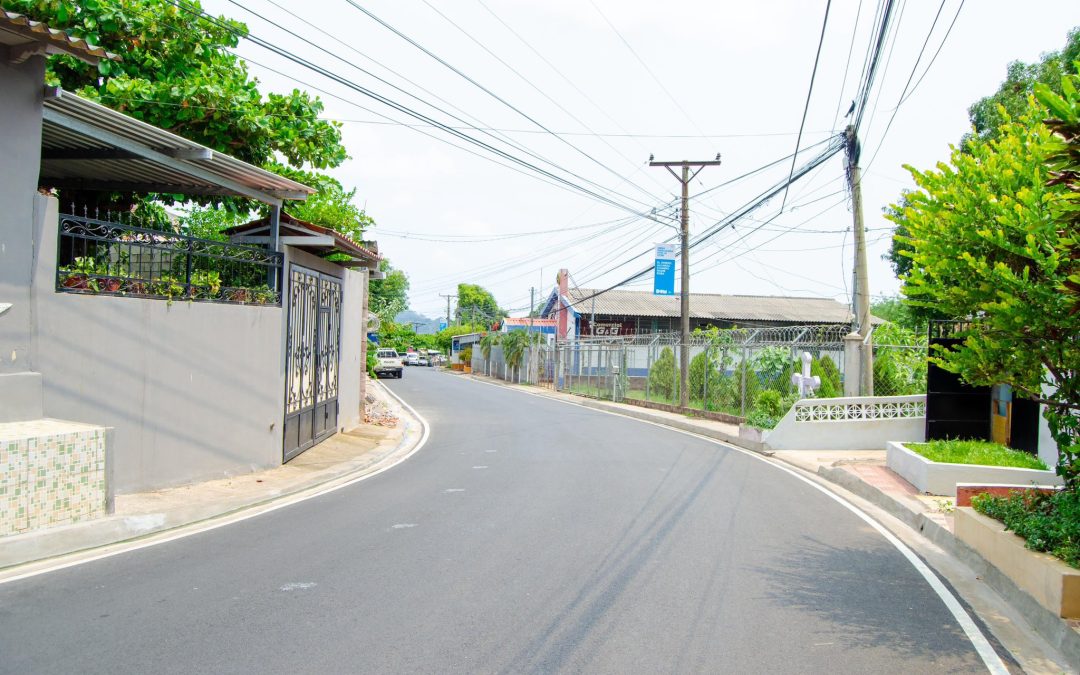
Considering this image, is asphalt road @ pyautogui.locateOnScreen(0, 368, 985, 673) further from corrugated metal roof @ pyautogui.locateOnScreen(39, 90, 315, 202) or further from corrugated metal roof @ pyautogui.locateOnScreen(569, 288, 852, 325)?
corrugated metal roof @ pyautogui.locateOnScreen(569, 288, 852, 325)

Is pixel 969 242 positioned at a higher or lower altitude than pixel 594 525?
higher

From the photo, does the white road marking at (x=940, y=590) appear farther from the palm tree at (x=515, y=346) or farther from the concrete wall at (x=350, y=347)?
the palm tree at (x=515, y=346)

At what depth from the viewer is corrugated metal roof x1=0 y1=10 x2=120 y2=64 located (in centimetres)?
743

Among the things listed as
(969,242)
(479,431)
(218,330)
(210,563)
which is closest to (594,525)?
(210,563)

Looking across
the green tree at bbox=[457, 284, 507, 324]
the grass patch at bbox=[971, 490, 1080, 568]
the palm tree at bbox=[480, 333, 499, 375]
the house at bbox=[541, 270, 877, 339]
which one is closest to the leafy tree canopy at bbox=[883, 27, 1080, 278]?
the grass patch at bbox=[971, 490, 1080, 568]

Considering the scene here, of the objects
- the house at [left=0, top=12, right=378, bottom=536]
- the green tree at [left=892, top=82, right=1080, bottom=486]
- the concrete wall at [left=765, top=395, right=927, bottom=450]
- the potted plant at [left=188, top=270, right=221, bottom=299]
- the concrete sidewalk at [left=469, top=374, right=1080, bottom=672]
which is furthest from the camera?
the concrete wall at [left=765, top=395, right=927, bottom=450]

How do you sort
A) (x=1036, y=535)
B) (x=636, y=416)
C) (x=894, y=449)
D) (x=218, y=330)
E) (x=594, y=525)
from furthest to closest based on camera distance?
(x=636, y=416)
(x=894, y=449)
(x=218, y=330)
(x=594, y=525)
(x=1036, y=535)

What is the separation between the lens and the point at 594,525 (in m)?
8.76

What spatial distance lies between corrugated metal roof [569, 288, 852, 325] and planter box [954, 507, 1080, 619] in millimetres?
36946

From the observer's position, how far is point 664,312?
4762 cm

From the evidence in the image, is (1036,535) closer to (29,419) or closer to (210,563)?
(210,563)

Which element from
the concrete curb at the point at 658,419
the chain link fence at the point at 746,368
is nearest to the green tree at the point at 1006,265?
the concrete curb at the point at 658,419

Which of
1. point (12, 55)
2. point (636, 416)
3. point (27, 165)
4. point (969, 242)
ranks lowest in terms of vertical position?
point (636, 416)

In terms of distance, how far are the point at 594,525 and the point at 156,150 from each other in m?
6.72
